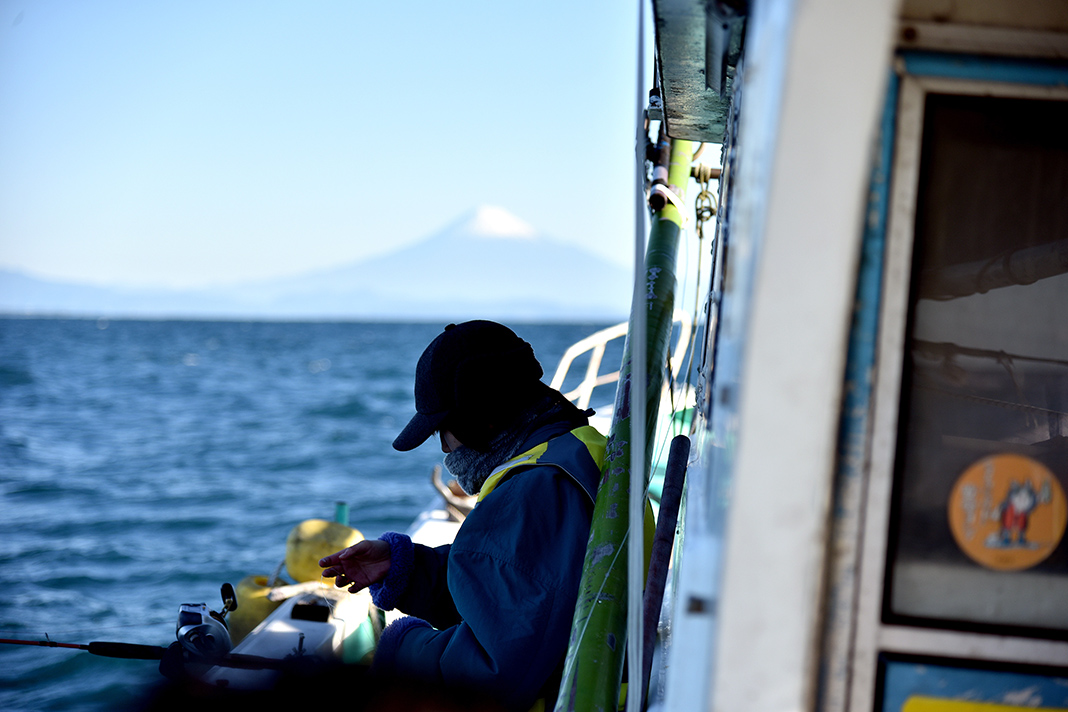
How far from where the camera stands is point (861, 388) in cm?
108

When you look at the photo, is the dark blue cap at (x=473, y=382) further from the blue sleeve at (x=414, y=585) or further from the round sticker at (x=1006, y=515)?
Result: the round sticker at (x=1006, y=515)

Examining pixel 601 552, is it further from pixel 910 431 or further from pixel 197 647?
pixel 197 647

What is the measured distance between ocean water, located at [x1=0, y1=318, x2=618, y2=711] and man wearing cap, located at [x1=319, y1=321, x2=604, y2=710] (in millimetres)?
676

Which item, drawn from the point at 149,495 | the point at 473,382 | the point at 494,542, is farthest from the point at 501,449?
the point at 149,495

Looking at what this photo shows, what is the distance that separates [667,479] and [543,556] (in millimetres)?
315

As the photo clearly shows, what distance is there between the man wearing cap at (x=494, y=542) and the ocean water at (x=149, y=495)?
676 mm

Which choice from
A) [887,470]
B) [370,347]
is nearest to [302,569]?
[887,470]

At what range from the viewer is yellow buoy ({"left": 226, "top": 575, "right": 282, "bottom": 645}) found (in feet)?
12.1

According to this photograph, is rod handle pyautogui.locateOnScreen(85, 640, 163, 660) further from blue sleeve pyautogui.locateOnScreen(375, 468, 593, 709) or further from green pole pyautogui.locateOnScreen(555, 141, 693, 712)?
green pole pyautogui.locateOnScreen(555, 141, 693, 712)

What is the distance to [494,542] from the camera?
5.86 ft

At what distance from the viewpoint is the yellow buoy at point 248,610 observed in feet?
12.1

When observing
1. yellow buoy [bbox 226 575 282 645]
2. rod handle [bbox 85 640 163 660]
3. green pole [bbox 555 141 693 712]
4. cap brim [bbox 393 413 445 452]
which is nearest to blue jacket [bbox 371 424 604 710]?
green pole [bbox 555 141 693 712]

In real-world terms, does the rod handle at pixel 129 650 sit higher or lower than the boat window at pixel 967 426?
lower

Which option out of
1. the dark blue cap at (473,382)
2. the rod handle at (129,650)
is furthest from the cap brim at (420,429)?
the rod handle at (129,650)
